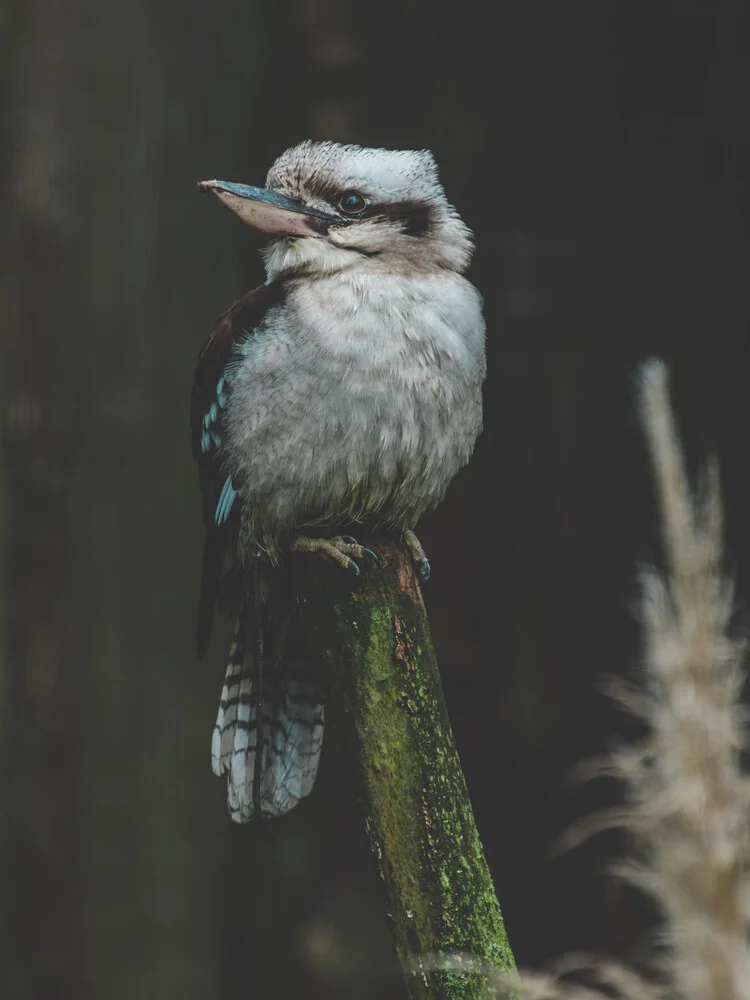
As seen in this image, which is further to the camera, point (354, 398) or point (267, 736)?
point (267, 736)

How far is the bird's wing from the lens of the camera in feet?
5.08

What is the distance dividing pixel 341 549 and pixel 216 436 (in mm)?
322

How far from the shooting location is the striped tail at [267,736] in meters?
1.58

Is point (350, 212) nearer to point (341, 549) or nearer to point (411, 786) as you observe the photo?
point (341, 549)

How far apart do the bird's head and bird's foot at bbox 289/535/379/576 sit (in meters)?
0.34

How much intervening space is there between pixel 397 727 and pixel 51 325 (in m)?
1.14

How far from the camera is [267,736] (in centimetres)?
160

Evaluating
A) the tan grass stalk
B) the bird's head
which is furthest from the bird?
the tan grass stalk

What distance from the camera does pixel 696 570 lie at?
468 millimetres

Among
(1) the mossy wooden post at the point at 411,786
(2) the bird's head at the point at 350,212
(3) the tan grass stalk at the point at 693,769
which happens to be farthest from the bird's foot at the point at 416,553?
(3) the tan grass stalk at the point at 693,769

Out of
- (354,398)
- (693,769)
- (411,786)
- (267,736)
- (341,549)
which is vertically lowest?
(693,769)

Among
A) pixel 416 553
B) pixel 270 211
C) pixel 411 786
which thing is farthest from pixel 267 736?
pixel 270 211

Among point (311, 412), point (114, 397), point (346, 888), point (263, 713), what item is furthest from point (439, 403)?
point (346, 888)

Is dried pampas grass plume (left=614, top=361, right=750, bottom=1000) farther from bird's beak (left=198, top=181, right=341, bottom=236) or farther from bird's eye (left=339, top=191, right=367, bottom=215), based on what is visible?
bird's eye (left=339, top=191, right=367, bottom=215)
